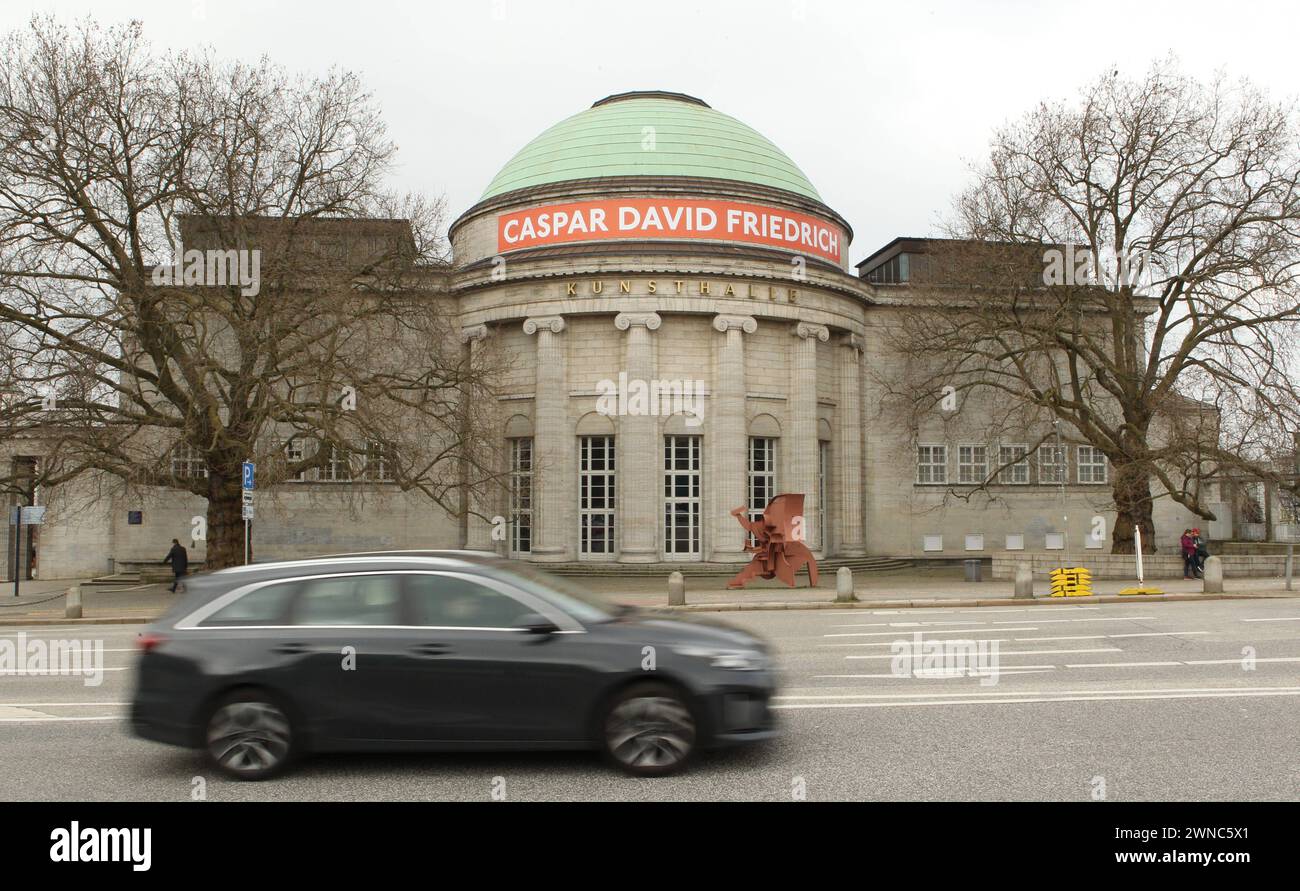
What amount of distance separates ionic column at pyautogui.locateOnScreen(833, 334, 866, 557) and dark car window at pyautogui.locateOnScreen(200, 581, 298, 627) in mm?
32835

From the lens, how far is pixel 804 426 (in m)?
37.0

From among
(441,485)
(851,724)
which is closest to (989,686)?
(851,724)

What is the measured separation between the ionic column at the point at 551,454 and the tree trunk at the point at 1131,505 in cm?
1730

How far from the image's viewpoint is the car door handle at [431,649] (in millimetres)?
7520

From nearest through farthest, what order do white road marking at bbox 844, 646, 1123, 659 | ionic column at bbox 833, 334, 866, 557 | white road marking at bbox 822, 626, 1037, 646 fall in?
white road marking at bbox 844, 646, 1123, 659
white road marking at bbox 822, 626, 1037, 646
ionic column at bbox 833, 334, 866, 557

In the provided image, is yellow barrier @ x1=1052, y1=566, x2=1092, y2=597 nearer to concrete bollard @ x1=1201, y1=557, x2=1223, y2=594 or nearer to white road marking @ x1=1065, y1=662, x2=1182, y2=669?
concrete bollard @ x1=1201, y1=557, x2=1223, y2=594

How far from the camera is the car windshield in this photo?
792 cm

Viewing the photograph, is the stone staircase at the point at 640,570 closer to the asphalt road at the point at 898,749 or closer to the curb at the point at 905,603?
the curb at the point at 905,603

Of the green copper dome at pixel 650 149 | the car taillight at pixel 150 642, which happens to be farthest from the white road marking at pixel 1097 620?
the green copper dome at pixel 650 149
